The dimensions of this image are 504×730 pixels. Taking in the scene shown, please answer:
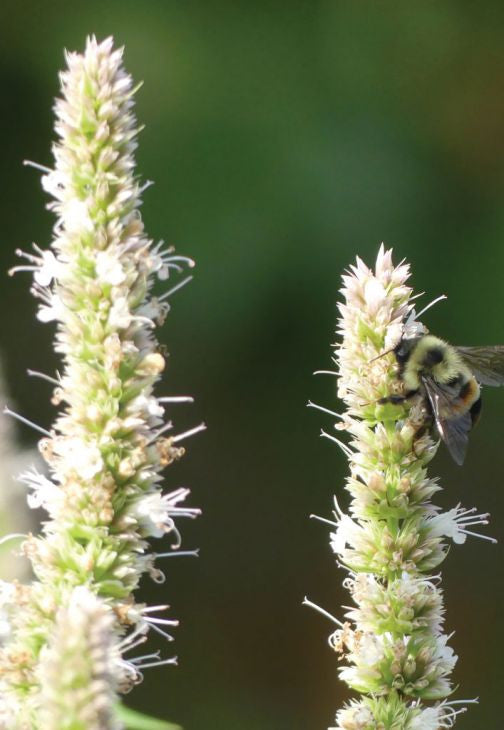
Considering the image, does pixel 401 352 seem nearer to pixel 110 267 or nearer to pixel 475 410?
pixel 475 410

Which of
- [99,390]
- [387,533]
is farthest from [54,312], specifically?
[387,533]

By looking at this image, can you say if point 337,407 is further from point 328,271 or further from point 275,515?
point 275,515

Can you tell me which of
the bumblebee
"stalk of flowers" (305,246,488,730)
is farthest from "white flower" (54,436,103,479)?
the bumblebee

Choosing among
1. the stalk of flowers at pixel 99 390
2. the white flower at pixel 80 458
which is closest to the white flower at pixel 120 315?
the stalk of flowers at pixel 99 390

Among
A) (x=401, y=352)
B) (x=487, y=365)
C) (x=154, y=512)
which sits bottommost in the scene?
(x=154, y=512)

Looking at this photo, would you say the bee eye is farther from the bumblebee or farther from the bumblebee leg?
the bumblebee leg

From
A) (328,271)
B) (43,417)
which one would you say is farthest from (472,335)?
(43,417)
